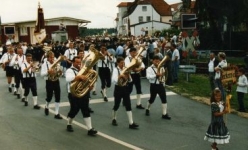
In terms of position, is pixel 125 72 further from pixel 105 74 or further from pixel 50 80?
pixel 105 74

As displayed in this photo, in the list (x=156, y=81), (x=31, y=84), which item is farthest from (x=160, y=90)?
(x=31, y=84)

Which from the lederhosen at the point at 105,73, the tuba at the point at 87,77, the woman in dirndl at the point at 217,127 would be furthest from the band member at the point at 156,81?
the lederhosen at the point at 105,73

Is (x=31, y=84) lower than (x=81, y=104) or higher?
higher

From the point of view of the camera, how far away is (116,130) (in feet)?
35.9

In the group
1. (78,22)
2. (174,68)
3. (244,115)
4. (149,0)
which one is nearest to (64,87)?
(174,68)

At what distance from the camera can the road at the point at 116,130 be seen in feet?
31.4

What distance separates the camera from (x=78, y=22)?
5016 cm

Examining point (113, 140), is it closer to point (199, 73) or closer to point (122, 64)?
point (122, 64)

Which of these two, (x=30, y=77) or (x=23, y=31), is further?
(x=23, y=31)

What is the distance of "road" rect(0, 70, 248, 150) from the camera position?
376 inches

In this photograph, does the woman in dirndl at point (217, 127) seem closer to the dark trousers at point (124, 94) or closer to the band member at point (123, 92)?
the band member at point (123, 92)

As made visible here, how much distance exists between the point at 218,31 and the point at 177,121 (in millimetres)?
21640

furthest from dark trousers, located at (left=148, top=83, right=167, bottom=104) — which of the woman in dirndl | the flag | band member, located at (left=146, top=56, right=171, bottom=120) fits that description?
the flag

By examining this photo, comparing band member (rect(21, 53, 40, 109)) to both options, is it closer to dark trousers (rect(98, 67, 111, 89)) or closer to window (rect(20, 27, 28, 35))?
dark trousers (rect(98, 67, 111, 89))
